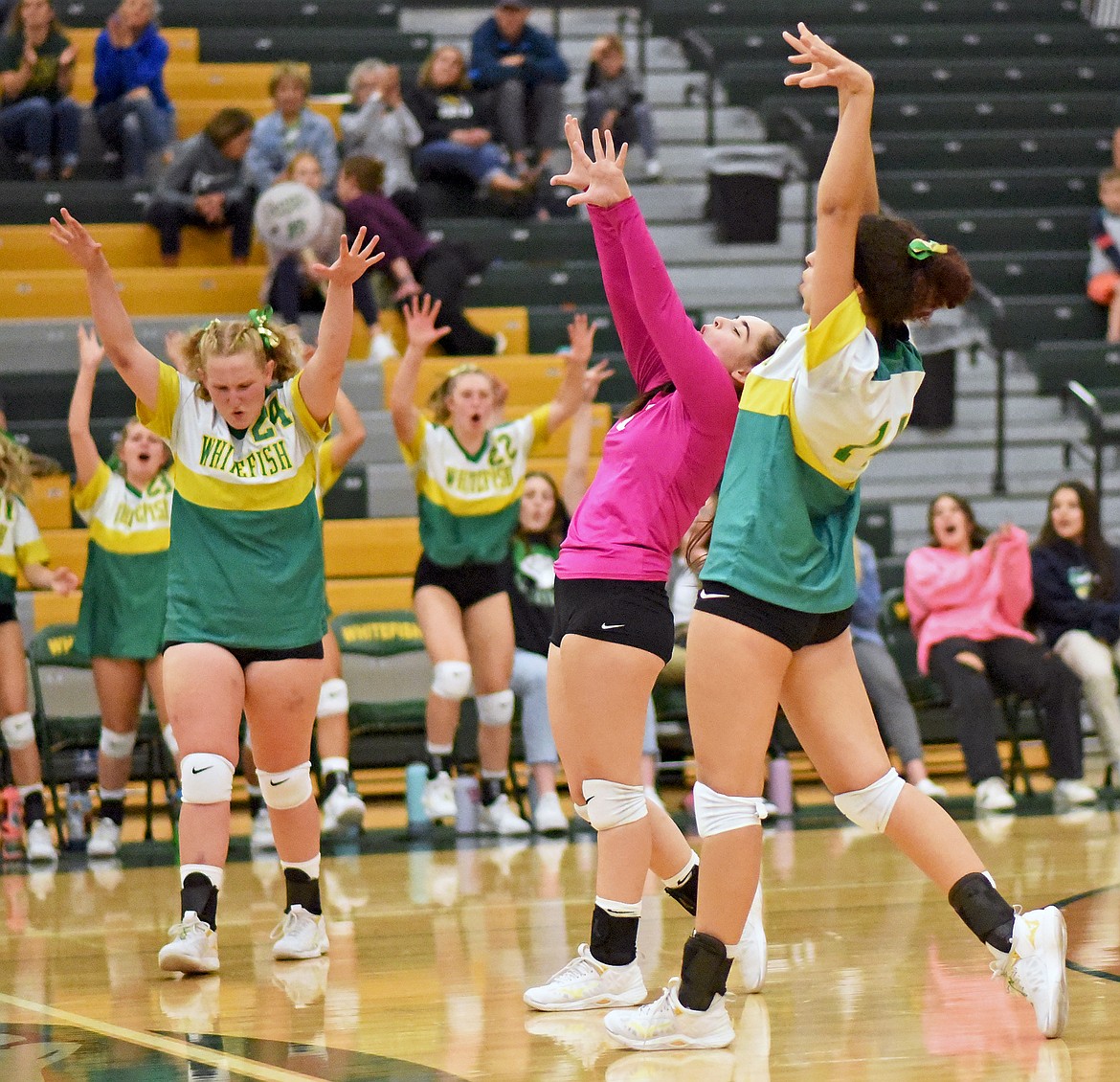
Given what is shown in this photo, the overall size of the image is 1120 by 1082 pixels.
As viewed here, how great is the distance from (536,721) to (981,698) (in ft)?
6.63

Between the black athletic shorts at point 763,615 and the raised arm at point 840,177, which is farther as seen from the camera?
the black athletic shorts at point 763,615

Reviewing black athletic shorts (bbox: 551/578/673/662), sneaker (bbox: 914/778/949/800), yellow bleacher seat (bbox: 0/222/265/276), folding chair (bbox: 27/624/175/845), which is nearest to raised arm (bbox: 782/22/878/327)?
black athletic shorts (bbox: 551/578/673/662)

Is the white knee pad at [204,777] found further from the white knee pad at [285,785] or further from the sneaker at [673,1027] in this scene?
the sneaker at [673,1027]

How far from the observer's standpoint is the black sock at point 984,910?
3.61 m

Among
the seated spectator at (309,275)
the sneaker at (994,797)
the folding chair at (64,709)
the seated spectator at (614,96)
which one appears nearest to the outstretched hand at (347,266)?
the folding chair at (64,709)

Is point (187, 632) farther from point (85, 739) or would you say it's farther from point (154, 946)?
point (85, 739)

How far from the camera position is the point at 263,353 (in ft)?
15.7

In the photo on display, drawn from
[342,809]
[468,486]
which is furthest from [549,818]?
[468,486]

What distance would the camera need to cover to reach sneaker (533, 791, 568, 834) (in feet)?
25.0

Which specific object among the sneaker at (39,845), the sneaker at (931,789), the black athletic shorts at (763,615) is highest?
the black athletic shorts at (763,615)

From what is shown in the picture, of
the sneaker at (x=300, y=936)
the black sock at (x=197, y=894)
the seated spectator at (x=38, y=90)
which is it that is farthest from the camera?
the seated spectator at (x=38, y=90)

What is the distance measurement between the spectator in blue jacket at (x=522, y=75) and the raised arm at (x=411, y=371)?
4.59 metres

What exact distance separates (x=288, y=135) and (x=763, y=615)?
7.93 metres

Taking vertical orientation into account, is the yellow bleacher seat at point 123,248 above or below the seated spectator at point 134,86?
below
